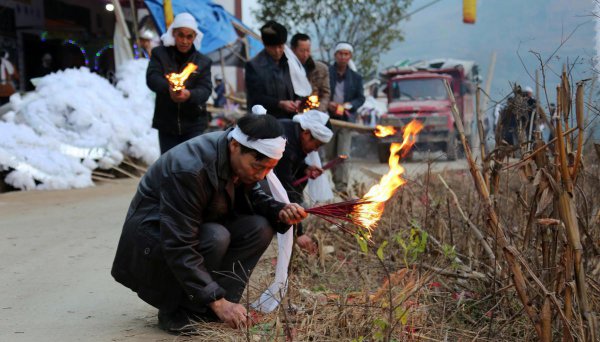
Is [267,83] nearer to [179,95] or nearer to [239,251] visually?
[179,95]

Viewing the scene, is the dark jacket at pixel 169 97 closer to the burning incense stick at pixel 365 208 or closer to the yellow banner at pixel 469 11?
the burning incense stick at pixel 365 208

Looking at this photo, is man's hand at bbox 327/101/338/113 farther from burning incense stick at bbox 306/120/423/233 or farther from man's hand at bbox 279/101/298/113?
burning incense stick at bbox 306/120/423/233

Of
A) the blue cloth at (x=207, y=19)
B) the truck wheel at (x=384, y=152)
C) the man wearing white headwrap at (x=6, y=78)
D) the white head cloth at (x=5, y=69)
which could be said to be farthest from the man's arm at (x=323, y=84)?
the white head cloth at (x=5, y=69)

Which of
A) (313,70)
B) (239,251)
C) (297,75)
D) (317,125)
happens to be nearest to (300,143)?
(317,125)

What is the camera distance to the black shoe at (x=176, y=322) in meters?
3.79

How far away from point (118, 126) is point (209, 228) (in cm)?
742

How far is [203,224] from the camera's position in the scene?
376 centimetres

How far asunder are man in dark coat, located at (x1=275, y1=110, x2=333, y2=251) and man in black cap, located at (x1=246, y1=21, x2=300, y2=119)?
1.12 metres

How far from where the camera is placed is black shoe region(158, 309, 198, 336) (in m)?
3.79

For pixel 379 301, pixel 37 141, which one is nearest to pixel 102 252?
pixel 379 301

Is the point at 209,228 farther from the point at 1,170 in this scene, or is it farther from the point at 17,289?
the point at 1,170

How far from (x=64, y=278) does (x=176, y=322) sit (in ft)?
4.97

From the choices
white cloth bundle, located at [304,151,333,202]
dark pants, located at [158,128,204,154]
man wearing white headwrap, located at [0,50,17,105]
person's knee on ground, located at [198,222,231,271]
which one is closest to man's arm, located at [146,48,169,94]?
dark pants, located at [158,128,204,154]

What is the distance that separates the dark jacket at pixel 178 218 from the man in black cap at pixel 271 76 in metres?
2.80
